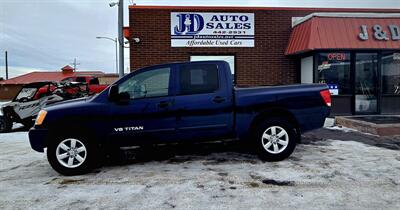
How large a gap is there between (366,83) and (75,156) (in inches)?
427

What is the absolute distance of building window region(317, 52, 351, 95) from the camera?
11.1 metres

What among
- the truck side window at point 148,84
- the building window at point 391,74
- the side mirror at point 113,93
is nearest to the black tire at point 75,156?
the side mirror at point 113,93

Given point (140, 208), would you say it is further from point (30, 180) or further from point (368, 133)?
point (368, 133)

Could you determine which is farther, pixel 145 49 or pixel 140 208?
pixel 145 49

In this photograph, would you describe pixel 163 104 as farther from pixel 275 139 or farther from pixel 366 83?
pixel 366 83

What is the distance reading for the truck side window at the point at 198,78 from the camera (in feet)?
17.4

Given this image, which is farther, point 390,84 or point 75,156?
point 390,84

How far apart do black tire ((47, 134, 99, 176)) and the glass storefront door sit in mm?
10118

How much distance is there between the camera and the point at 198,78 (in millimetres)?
5375

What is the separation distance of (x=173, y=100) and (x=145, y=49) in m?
7.38

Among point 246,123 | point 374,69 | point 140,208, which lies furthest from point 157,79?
point 374,69

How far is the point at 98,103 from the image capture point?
199 inches

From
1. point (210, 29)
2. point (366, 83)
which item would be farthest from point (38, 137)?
point (366, 83)

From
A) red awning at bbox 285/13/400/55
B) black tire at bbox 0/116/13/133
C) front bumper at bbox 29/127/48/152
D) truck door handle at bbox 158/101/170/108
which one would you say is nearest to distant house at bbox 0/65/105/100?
black tire at bbox 0/116/13/133
